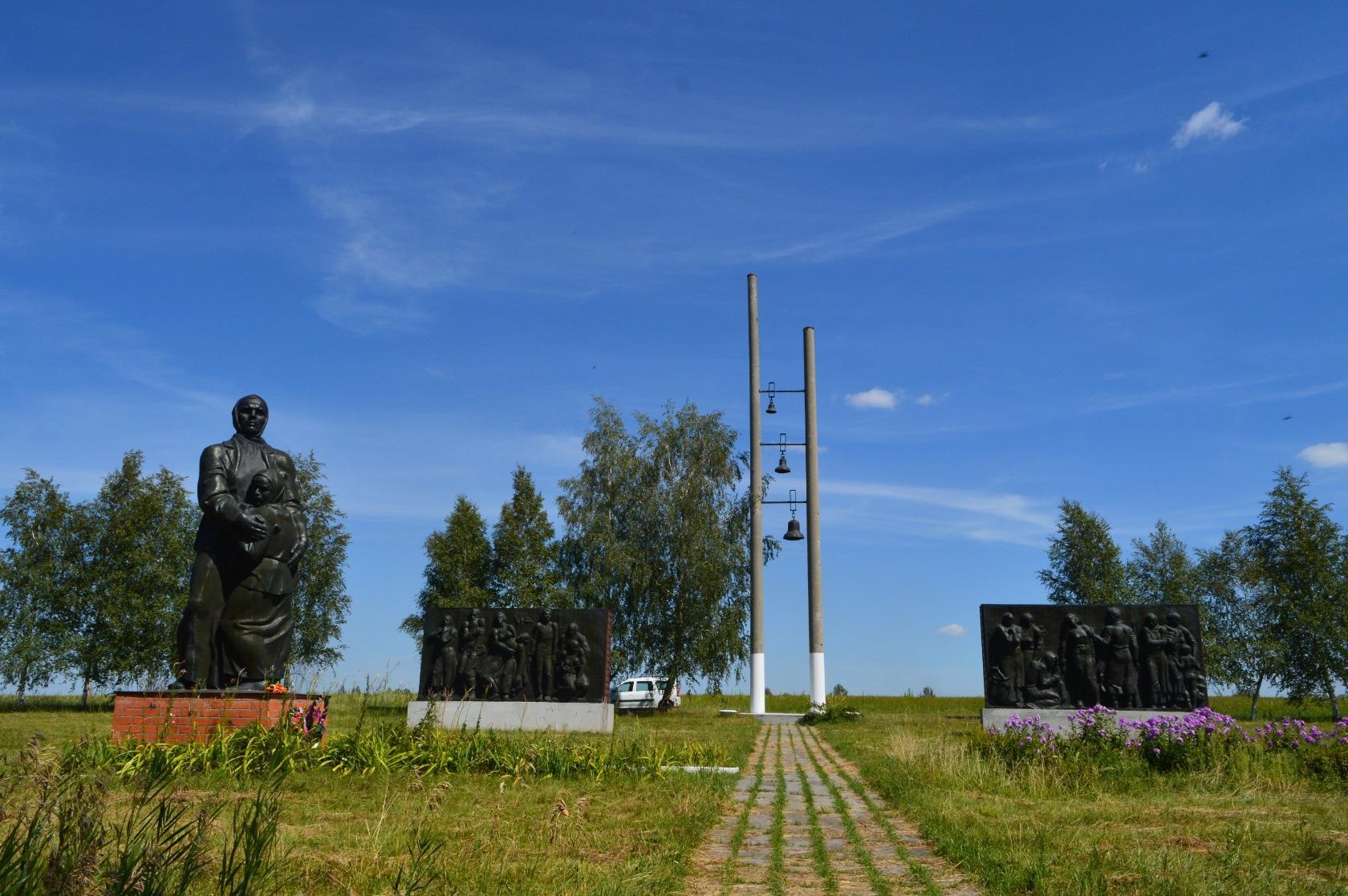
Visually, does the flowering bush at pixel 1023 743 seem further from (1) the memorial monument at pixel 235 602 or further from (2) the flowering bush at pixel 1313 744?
(1) the memorial monument at pixel 235 602

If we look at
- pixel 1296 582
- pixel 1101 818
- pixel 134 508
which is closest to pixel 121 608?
pixel 134 508

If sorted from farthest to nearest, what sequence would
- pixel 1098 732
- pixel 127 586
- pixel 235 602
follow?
pixel 127 586 → pixel 235 602 → pixel 1098 732

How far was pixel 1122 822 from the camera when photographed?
7812 mm

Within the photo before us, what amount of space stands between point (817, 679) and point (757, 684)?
1.77 m

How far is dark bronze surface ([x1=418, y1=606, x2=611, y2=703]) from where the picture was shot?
20500 mm

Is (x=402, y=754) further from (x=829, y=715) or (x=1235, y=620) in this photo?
(x=1235, y=620)

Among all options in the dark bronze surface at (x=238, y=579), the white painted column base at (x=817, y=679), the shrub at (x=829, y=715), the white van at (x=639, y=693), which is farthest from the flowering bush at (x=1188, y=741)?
the white van at (x=639, y=693)

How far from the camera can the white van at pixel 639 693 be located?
31.0 metres

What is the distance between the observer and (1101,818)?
313 inches

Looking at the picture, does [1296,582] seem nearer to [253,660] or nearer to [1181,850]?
[1181,850]

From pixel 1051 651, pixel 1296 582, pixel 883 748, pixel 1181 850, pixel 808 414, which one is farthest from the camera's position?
pixel 1296 582

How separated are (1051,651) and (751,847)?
14174 mm

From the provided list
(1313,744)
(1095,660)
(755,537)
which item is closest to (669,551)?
(755,537)

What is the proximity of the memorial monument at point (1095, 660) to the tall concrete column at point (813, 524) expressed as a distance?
7.16m
